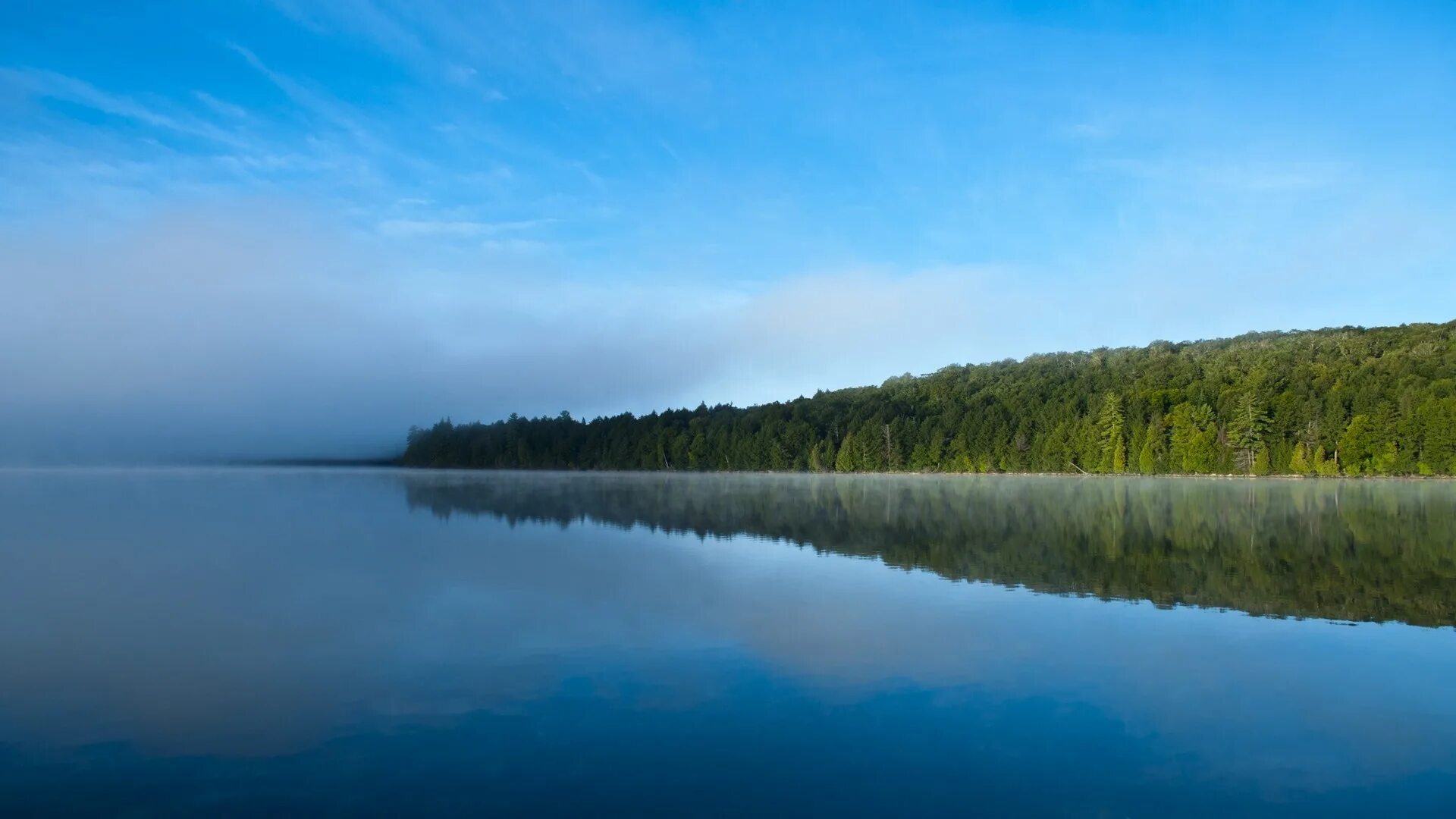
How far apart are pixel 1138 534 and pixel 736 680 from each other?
21.9m

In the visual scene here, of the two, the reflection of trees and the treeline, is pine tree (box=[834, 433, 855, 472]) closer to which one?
the treeline

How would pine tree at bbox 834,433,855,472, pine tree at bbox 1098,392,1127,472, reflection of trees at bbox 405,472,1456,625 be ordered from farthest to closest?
pine tree at bbox 834,433,855,472
pine tree at bbox 1098,392,1127,472
reflection of trees at bbox 405,472,1456,625

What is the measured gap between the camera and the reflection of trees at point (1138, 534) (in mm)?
18266

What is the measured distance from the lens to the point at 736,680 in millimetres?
11734

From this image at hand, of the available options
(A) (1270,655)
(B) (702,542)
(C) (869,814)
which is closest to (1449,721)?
(A) (1270,655)

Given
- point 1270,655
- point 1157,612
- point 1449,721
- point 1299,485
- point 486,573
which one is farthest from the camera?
point 1299,485

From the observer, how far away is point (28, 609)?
652 inches

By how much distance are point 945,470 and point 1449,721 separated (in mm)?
115826

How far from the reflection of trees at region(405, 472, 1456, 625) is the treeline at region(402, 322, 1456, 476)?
26.7 metres

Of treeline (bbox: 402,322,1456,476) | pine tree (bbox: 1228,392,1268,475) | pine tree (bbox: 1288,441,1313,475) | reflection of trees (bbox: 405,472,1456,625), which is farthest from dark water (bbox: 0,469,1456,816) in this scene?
pine tree (bbox: 1228,392,1268,475)

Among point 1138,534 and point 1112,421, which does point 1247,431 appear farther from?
point 1138,534

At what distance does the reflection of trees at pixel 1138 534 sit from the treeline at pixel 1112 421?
26713mm

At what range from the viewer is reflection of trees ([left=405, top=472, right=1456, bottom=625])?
18.3 meters

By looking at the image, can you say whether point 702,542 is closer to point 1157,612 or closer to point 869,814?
point 1157,612
